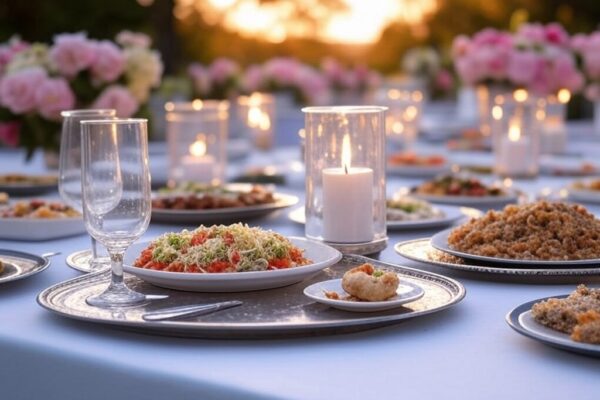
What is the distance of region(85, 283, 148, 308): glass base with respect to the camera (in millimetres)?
1562

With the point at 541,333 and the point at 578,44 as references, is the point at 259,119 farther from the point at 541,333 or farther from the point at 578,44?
the point at 541,333

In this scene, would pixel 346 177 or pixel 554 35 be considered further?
pixel 554 35

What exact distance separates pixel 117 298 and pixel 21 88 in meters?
2.08

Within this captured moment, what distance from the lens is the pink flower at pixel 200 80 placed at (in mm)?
6750

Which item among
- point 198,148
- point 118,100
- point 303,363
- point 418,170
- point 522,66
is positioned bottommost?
point 303,363

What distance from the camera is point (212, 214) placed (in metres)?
2.57

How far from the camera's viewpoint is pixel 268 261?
1.68 metres

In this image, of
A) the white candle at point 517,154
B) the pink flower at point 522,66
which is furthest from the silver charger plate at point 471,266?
the pink flower at point 522,66

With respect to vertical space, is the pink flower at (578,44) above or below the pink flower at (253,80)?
above

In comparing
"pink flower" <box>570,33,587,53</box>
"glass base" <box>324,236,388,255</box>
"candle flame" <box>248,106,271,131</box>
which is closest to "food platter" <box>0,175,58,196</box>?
"glass base" <box>324,236,388,255</box>

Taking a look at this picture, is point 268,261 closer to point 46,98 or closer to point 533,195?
point 533,195

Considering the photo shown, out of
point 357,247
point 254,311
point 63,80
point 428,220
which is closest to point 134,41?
point 63,80

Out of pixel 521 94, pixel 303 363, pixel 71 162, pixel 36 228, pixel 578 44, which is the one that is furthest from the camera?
pixel 578 44

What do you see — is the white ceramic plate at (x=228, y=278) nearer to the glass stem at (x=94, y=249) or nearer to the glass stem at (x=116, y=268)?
the glass stem at (x=116, y=268)
